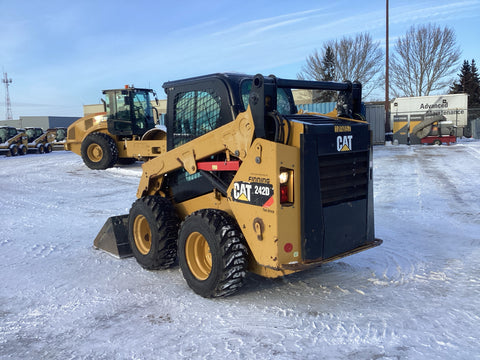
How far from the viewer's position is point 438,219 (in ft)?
24.7

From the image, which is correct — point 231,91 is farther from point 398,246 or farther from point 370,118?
point 370,118

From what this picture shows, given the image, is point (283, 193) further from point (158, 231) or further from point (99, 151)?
point (99, 151)

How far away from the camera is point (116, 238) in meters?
5.85

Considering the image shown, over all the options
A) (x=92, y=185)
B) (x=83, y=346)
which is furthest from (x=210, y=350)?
(x=92, y=185)

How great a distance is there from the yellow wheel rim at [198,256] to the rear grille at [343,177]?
1.37m

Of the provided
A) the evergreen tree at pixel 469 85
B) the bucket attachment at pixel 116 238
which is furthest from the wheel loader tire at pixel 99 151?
the evergreen tree at pixel 469 85

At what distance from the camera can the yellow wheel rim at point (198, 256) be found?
176 inches

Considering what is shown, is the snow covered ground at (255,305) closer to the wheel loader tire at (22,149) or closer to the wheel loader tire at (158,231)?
the wheel loader tire at (158,231)

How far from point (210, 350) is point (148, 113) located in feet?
46.5

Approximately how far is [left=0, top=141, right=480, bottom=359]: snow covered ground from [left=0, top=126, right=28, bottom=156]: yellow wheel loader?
20777 millimetres

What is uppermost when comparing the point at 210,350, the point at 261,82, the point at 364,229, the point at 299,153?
the point at 261,82

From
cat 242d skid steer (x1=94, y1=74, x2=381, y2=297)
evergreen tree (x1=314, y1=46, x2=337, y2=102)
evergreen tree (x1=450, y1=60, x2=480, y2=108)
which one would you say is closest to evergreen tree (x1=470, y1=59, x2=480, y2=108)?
evergreen tree (x1=450, y1=60, x2=480, y2=108)

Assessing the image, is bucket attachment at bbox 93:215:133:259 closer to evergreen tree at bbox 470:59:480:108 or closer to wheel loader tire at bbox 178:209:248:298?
wheel loader tire at bbox 178:209:248:298

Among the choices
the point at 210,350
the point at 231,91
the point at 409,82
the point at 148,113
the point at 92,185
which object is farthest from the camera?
the point at 409,82
